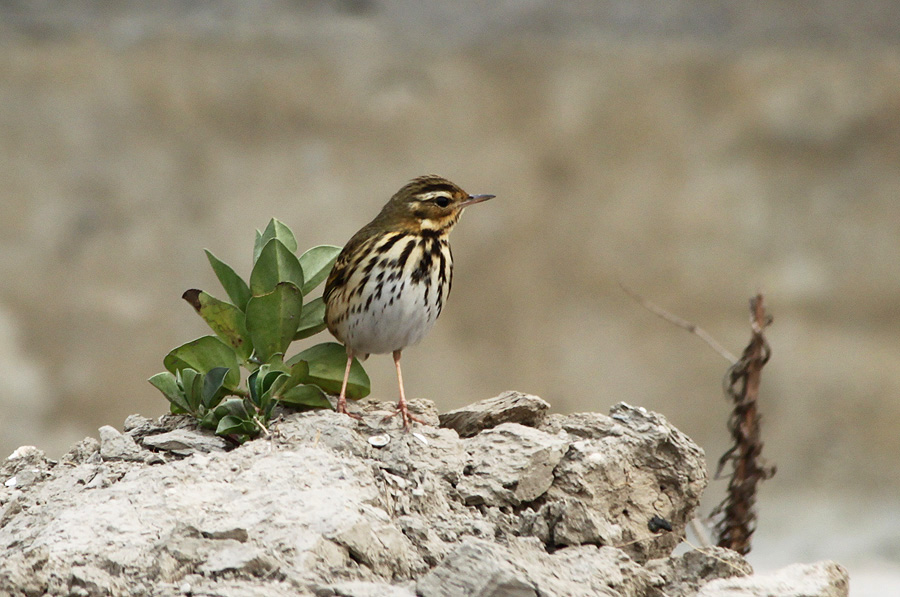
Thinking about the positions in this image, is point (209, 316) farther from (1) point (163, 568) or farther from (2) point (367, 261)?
(1) point (163, 568)

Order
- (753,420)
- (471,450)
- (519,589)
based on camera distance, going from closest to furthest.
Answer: (519,589) → (471,450) → (753,420)

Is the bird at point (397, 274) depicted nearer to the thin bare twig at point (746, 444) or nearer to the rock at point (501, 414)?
the rock at point (501, 414)

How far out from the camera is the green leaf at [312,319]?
277cm

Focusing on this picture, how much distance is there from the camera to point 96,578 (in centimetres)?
182

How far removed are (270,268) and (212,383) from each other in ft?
1.23

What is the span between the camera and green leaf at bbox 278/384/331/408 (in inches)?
97.9

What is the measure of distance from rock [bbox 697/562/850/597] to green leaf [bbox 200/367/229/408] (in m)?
1.06

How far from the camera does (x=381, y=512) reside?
2.01m

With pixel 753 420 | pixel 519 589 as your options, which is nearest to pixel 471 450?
pixel 519 589

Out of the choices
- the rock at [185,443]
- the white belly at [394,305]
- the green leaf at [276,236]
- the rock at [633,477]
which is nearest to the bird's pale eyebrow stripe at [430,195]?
the white belly at [394,305]

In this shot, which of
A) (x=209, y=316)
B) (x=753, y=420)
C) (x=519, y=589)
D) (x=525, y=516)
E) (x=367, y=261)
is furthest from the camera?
(x=753, y=420)

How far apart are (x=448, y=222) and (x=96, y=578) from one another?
1.39 metres

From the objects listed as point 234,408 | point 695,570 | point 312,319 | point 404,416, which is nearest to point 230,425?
point 234,408

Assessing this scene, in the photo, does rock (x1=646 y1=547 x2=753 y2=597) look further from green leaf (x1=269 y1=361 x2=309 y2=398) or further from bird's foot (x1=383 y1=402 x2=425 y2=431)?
green leaf (x1=269 y1=361 x2=309 y2=398)
